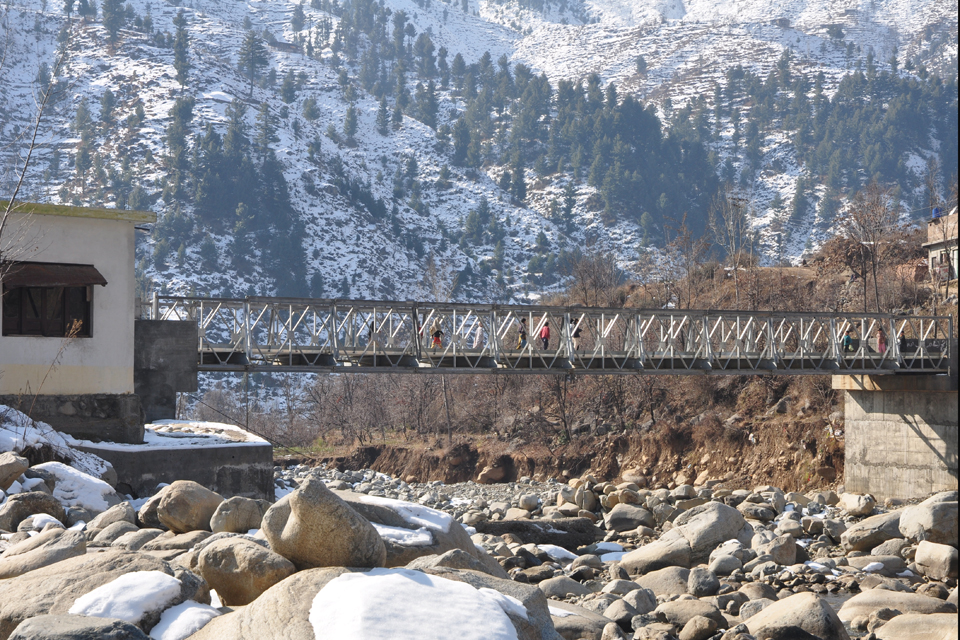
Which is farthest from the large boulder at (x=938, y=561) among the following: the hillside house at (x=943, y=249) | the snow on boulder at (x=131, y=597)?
the hillside house at (x=943, y=249)

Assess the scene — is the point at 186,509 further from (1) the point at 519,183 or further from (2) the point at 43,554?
(1) the point at 519,183

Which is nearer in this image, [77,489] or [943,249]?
[77,489]

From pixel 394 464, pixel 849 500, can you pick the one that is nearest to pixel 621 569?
pixel 849 500

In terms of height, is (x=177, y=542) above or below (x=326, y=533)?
below

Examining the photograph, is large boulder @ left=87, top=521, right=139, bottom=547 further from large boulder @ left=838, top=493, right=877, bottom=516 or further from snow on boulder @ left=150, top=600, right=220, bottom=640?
large boulder @ left=838, top=493, right=877, bottom=516

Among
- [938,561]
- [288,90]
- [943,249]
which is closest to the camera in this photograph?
[938,561]

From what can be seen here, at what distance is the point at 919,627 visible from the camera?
11.1m

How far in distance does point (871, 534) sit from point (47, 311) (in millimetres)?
17480

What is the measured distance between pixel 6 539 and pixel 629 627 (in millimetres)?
7789

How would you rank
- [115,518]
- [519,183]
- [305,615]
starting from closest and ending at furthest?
1. [305,615]
2. [115,518]
3. [519,183]

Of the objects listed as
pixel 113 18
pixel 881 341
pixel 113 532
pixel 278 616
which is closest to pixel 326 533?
pixel 278 616

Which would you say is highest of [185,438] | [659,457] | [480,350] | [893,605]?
[480,350]

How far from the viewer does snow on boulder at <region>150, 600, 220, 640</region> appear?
6.91m

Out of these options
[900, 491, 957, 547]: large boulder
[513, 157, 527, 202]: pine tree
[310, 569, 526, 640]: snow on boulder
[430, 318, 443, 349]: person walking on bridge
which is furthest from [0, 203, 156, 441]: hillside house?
[513, 157, 527, 202]: pine tree
